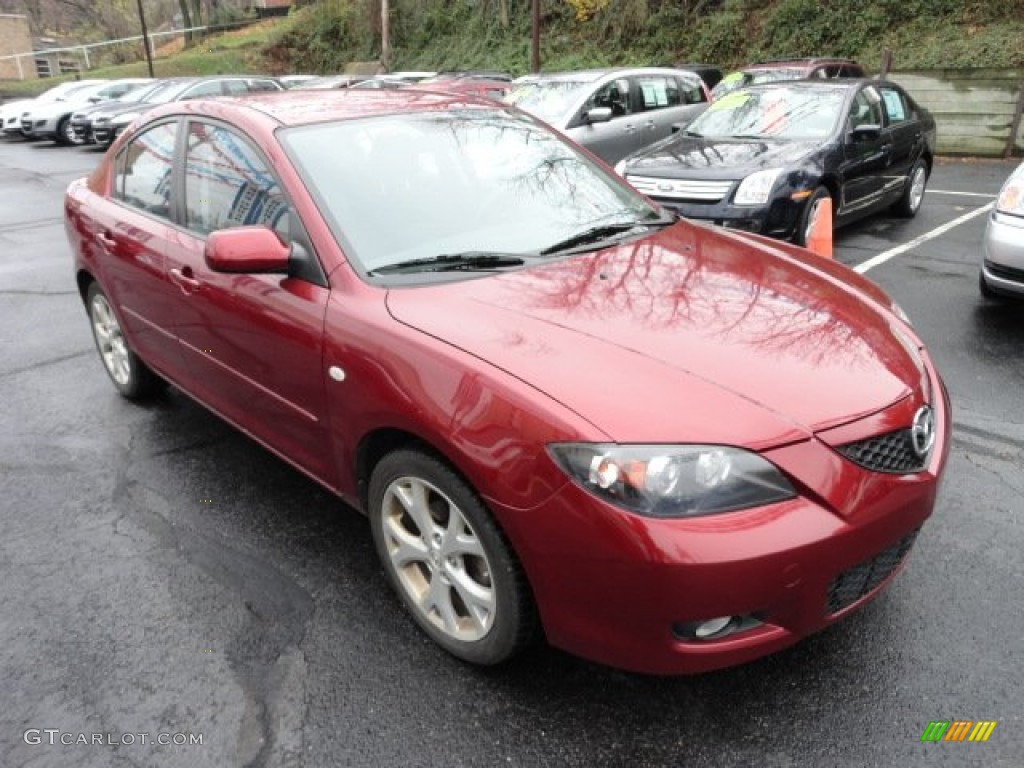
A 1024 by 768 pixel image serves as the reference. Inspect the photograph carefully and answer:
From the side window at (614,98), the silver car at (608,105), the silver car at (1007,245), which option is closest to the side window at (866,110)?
the silver car at (608,105)

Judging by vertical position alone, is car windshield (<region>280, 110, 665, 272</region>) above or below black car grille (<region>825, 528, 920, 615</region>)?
above

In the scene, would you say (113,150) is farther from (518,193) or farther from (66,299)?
(66,299)

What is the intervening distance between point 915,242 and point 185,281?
696cm

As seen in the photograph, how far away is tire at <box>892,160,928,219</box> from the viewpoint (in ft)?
28.0

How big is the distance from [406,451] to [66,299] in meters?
5.69

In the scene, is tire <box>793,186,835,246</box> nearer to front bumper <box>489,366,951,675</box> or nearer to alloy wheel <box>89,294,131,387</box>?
front bumper <box>489,366,951,675</box>

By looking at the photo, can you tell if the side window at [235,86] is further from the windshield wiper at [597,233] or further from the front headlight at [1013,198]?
the windshield wiper at [597,233]

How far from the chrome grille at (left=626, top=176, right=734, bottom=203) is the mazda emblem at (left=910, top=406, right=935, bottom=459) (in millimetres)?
4497

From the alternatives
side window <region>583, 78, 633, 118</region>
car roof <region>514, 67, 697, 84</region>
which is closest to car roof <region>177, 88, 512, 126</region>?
side window <region>583, 78, 633, 118</region>

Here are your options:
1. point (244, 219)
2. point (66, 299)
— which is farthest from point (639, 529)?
point (66, 299)

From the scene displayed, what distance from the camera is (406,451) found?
2.36 m

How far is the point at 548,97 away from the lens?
9.52 meters

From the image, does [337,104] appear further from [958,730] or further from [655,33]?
[655,33]

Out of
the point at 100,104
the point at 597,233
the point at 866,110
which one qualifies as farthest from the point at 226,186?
the point at 100,104
